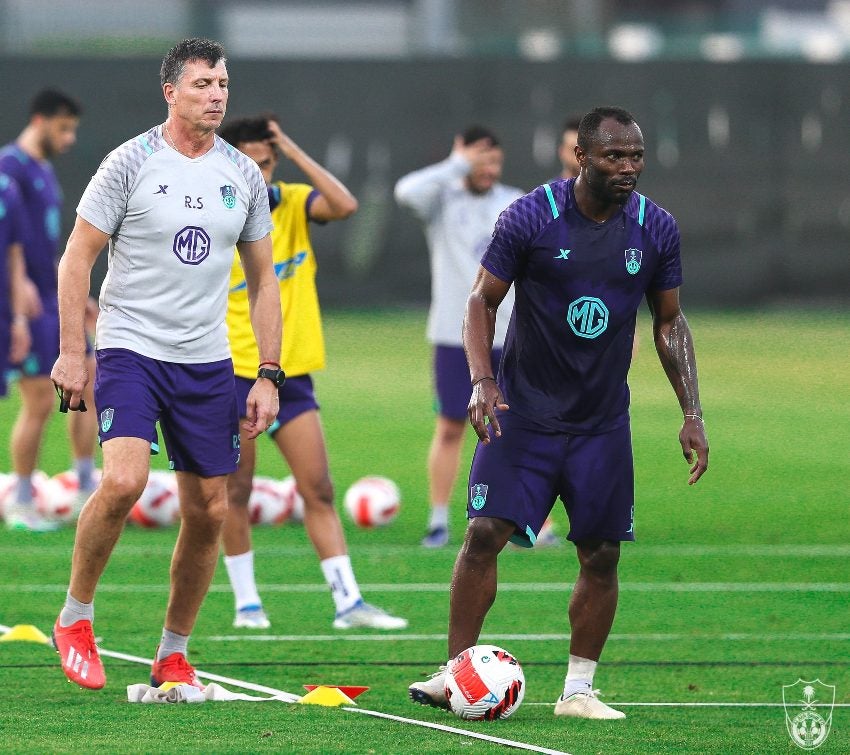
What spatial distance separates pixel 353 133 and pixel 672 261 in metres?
24.8

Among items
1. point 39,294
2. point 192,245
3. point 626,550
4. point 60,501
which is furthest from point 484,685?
point 39,294

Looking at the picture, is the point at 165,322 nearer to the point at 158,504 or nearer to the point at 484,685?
the point at 484,685

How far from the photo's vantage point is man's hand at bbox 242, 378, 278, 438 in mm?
6938

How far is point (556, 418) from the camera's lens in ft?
22.1

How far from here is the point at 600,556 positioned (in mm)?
6809

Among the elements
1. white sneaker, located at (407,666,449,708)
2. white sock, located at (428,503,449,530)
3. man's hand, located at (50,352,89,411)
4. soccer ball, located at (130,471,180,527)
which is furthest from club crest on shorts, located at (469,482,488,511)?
soccer ball, located at (130,471,180,527)

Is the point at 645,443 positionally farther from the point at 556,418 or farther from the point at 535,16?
the point at 535,16

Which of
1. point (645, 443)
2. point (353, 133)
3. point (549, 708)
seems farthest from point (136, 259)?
point (353, 133)

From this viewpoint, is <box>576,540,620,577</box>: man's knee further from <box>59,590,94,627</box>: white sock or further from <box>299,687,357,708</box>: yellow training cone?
<box>59,590,94,627</box>: white sock

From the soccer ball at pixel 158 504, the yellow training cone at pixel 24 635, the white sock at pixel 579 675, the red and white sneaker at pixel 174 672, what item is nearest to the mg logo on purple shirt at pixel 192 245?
the red and white sneaker at pixel 174 672

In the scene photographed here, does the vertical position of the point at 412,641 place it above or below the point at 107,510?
below

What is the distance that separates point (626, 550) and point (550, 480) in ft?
14.6

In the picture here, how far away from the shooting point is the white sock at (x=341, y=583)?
8750 mm

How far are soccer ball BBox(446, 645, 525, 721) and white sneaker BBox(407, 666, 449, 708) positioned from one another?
0.11 meters
